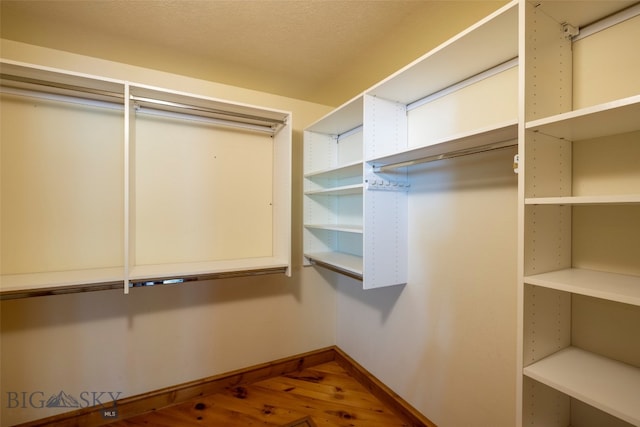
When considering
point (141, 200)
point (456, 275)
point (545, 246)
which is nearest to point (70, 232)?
point (141, 200)

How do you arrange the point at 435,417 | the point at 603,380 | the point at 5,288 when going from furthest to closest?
the point at 435,417, the point at 5,288, the point at 603,380

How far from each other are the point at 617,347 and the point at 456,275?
25.3 inches

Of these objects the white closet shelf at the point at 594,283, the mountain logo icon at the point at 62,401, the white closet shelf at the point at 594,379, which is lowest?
the mountain logo icon at the point at 62,401

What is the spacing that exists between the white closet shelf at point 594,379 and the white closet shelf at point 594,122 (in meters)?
0.79

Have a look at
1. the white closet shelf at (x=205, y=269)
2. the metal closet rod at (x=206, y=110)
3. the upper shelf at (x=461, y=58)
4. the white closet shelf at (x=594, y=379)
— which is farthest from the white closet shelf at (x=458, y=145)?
the white closet shelf at (x=205, y=269)

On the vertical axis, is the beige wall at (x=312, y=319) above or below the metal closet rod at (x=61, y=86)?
below

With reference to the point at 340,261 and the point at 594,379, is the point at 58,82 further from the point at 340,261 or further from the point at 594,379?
the point at 594,379

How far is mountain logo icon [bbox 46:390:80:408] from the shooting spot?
1.71 m

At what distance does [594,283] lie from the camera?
85 cm

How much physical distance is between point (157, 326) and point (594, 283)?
2.41 m

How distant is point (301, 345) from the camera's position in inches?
97.1

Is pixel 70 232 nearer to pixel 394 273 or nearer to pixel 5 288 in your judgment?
pixel 5 288

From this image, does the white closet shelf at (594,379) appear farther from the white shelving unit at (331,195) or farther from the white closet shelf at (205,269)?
the white closet shelf at (205,269)

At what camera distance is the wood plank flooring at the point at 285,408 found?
1.82 m
